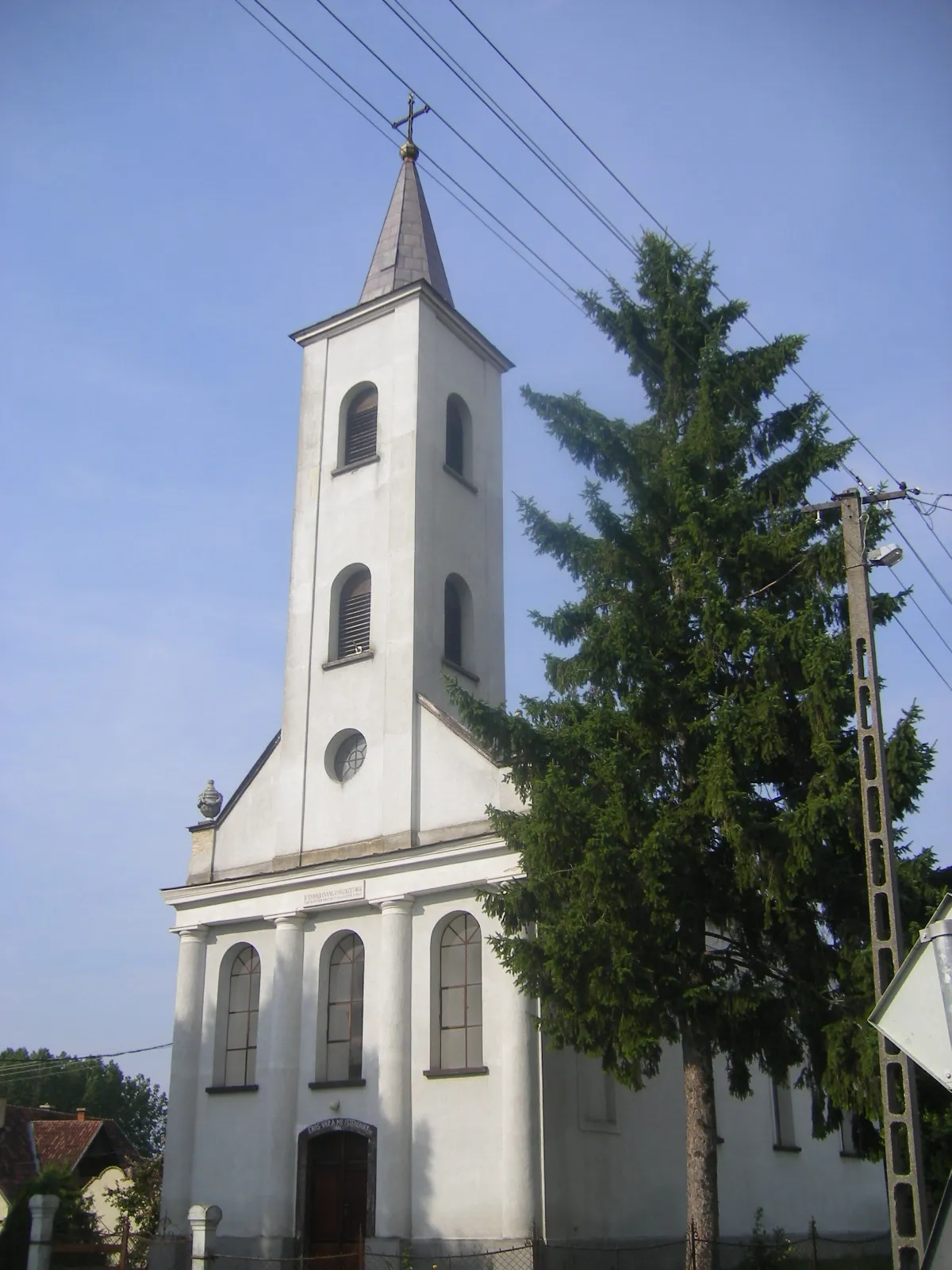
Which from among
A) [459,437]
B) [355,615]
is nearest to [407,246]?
[459,437]

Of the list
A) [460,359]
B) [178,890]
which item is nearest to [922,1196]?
[178,890]

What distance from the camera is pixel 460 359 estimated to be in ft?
89.4

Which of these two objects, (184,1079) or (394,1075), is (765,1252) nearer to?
(394,1075)

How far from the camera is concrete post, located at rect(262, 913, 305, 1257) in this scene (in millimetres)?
20688

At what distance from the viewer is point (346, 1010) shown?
21.8m

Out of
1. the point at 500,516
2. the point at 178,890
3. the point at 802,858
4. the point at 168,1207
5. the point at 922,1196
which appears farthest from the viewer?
the point at 500,516

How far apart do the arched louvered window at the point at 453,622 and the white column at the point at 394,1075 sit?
5.48 meters

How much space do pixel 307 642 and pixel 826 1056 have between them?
13427 mm

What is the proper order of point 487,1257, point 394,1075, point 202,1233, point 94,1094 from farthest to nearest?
point 94,1094, point 394,1075, point 487,1257, point 202,1233

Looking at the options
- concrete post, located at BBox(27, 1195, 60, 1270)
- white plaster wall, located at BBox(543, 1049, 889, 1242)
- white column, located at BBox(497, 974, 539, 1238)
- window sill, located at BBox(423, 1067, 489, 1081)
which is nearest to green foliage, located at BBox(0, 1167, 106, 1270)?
concrete post, located at BBox(27, 1195, 60, 1270)

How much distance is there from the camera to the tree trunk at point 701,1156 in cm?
1491

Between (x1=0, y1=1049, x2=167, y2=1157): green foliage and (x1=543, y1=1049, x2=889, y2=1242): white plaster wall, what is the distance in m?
56.4

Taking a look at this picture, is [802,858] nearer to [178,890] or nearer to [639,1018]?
[639,1018]

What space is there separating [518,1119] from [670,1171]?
14.7 feet
